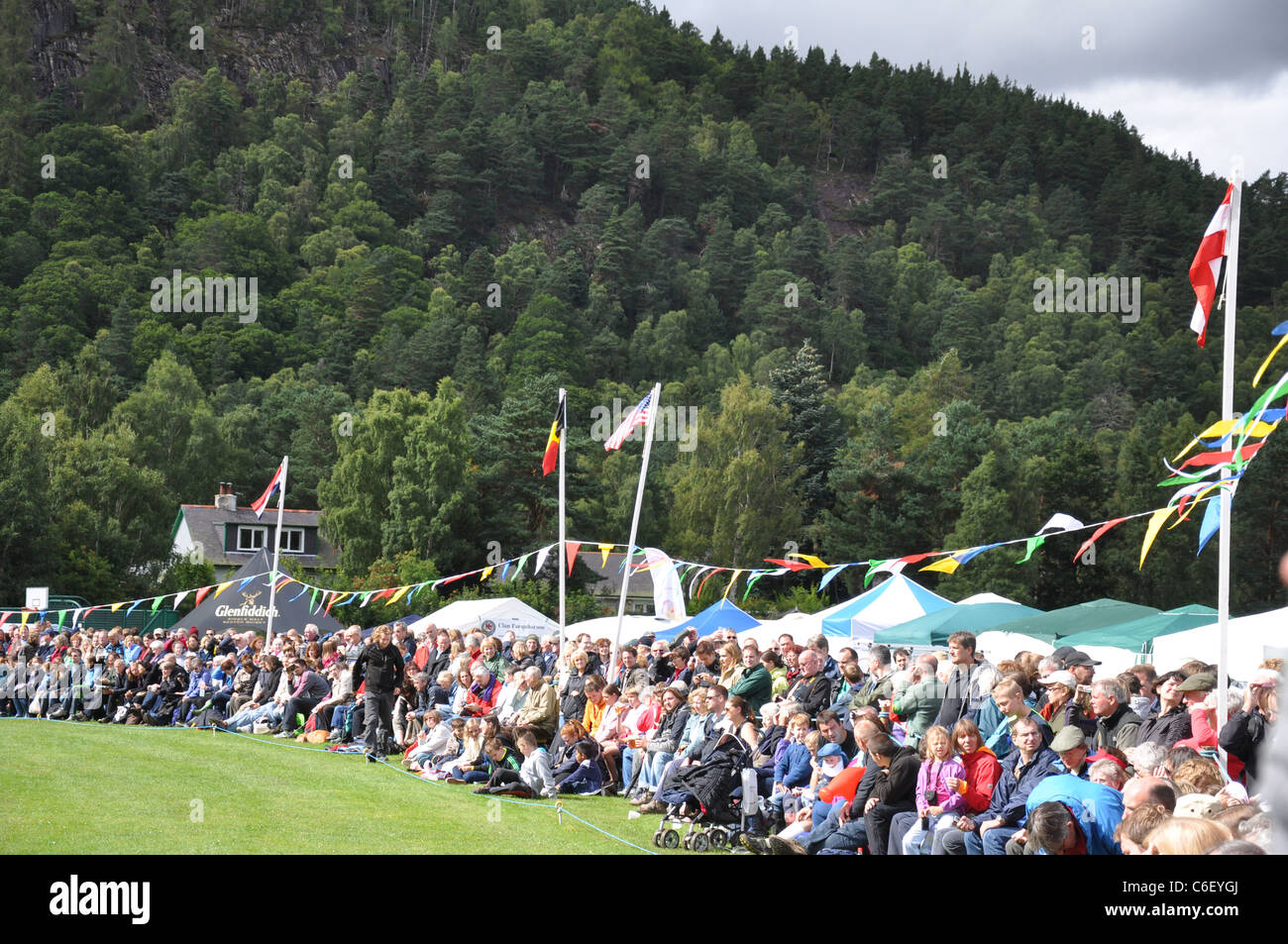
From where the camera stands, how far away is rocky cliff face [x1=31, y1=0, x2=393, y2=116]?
167 m

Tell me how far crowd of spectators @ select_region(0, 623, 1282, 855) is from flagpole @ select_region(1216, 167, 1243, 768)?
343 mm

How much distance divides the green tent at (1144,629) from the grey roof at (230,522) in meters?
47.1

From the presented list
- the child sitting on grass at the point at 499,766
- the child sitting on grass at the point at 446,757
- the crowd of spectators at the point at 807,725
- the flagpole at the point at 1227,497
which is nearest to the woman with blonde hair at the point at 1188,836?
the crowd of spectators at the point at 807,725

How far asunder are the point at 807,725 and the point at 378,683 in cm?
820

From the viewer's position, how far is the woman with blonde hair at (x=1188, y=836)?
3.84 metres

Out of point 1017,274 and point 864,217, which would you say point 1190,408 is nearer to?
point 1017,274

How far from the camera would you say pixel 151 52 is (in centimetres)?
17912

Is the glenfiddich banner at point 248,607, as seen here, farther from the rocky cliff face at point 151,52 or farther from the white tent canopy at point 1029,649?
the rocky cliff face at point 151,52

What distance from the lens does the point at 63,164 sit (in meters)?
124

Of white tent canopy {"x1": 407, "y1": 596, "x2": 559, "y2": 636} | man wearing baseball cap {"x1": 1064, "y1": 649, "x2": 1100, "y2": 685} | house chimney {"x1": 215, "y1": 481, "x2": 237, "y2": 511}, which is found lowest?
white tent canopy {"x1": 407, "y1": 596, "x2": 559, "y2": 636}

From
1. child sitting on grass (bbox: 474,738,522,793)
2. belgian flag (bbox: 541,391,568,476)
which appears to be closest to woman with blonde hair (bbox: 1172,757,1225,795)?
child sitting on grass (bbox: 474,738,522,793)

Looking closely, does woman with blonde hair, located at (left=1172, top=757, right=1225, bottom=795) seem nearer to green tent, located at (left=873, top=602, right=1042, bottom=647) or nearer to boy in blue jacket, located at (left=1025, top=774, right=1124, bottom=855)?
boy in blue jacket, located at (left=1025, top=774, right=1124, bottom=855)
